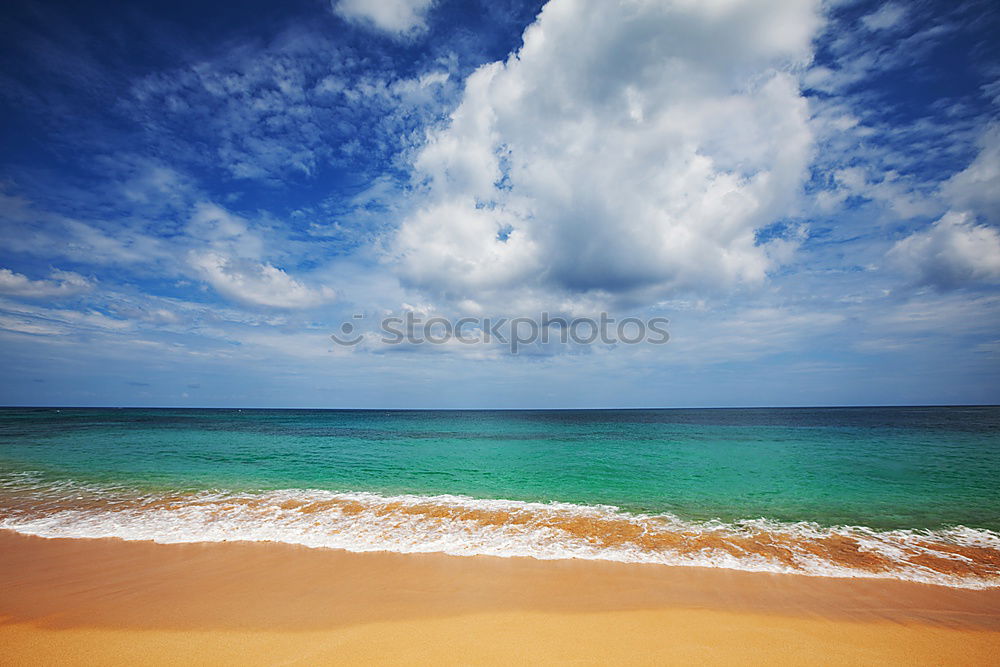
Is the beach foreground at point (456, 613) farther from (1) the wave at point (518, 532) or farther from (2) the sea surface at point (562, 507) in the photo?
(2) the sea surface at point (562, 507)

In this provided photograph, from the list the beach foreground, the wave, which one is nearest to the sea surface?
the wave

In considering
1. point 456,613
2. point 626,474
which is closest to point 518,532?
point 456,613

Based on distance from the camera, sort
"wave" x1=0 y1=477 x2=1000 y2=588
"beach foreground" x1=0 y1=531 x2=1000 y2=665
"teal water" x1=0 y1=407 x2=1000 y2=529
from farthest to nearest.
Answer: "teal water" x1=0 y1=407 x2=1000 y2=529 < "wave" x1=0 y1=477 x2=1000 y2=588 < "beach foreground" x1=0 y1=531 x2=1000 y2=665

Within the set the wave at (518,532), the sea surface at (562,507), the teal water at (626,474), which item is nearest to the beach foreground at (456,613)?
the wave at (518,532)

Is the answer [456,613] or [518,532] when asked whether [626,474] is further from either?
[456,613]

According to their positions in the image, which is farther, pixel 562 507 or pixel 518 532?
pixel 562 507

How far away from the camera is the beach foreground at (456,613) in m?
4.71

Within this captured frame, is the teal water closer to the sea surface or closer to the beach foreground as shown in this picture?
the sea surface

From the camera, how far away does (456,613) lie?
562cm

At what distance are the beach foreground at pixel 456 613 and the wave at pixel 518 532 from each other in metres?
0.69

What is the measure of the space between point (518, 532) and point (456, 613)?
399cm

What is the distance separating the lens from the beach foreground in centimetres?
471

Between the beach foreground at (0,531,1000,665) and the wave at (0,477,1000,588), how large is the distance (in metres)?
0.69

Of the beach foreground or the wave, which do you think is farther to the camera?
the wave
